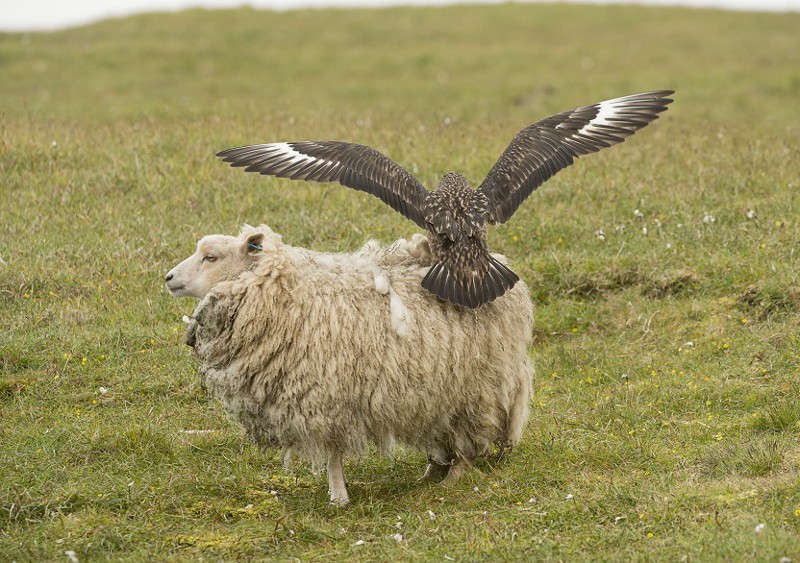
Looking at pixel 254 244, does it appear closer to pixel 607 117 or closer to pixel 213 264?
pixel 213 264

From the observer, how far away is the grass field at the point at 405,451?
21.1 ft

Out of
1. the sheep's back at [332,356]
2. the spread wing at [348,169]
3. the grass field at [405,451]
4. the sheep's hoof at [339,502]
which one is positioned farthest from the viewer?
the spread wing at [348,169]

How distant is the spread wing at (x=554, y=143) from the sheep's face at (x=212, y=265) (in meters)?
1.73

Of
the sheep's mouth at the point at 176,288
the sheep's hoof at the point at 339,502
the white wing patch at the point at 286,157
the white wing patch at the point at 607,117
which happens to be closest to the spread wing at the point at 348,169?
the white wing patch at the point at 286,157

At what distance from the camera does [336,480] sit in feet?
23.2

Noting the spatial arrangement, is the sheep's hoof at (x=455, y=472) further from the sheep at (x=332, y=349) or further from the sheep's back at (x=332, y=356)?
the sheep's back at (x=332, y=356)

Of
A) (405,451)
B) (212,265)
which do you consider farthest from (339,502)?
(212,265)

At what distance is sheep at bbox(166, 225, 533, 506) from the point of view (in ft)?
22.7

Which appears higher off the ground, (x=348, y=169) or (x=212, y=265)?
(x=348, y=169)

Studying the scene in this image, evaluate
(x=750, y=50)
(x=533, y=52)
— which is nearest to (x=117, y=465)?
(x=533, y=52)

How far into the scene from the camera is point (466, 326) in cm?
728

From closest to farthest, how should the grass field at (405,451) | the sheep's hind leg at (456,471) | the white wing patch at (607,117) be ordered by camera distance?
1. the grass field at (405,451)
2. the sheep's hind leg at (456,471)
3. the white wing patch at (607,117)

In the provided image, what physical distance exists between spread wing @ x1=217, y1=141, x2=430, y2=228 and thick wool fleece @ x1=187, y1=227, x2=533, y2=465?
19.4 inches

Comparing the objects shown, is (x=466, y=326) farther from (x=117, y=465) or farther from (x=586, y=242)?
(x=586, y=242)
